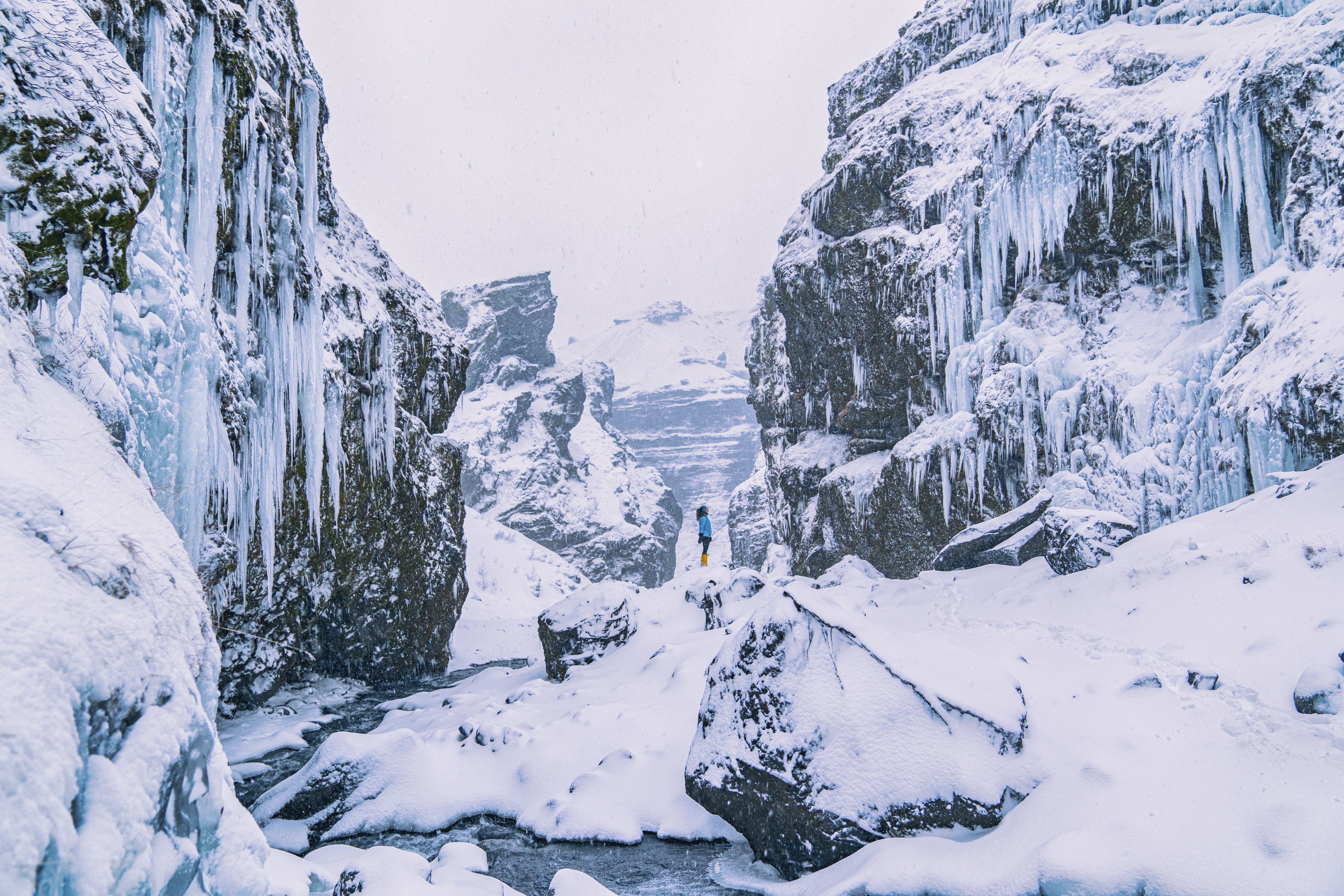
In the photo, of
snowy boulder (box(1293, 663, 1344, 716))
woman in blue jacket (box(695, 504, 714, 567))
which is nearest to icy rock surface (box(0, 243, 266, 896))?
snowy boulder (box(1293, 663, 1344, 716))

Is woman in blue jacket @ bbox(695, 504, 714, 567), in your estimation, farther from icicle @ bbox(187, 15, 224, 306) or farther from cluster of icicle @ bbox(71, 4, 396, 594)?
icicle @ bbox(187, 15, 224, 306)

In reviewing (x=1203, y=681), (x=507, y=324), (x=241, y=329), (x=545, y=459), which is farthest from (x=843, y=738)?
(x=507, y=324)

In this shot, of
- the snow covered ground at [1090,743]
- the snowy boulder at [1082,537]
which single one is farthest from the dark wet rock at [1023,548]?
the snowy boulder at [1082,537]

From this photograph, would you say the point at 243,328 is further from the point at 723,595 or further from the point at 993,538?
the point at 993,538

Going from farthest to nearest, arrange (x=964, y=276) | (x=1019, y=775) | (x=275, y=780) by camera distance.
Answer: (x=964, y=276) → (x=275, y=780) → (x=1019, y=775)

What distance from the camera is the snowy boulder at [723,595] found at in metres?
12.0

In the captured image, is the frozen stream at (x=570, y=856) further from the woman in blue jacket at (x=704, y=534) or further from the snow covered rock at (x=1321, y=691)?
the woman in blue jacket at (x=704, y=534)

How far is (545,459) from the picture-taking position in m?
73.1

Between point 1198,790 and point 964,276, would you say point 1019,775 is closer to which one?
point 1198,790

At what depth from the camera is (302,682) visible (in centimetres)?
1314

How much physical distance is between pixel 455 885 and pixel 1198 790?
192 inches

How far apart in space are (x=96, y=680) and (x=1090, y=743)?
5.89 metres

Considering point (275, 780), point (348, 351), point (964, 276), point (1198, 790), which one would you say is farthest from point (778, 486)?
point (1198, 790)

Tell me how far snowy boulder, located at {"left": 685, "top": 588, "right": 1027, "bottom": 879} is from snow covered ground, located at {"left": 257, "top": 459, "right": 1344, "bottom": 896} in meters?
0.19
